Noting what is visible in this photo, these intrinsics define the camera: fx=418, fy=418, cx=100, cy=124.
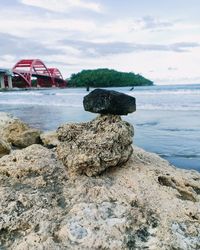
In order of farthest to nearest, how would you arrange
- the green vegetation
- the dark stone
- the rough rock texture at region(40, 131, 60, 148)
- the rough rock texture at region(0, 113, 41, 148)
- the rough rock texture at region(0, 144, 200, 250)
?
the green vegetation
the rough rock texture at region(0, 113, 41, 148)
the rough rock texture at region(40, 131, 60, 148)
the dark stone
the rough rock texture at region(0, 144, 200, 250)

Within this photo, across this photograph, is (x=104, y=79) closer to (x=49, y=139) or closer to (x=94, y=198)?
(x=49, y=139)

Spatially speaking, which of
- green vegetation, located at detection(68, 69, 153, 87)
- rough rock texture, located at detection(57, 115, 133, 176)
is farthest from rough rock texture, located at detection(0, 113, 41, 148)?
green vegetation, located at detection(68, 69, 153, 87)

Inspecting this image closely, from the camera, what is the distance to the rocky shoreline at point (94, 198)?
294cm

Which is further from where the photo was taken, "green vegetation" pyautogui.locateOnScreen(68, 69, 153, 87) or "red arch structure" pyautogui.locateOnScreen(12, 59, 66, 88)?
"green vegetation" pyautogui.locateOnScreen(68, 69, 153, 87)

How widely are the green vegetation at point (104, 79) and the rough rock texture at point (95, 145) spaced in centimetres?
10425

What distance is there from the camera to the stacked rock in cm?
367

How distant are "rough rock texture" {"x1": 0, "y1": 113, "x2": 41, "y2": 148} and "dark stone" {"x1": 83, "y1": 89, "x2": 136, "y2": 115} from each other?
315 centimetres

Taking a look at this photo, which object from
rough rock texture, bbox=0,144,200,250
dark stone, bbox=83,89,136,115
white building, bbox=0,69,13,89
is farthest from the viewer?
white building, bbox=0,69,13,89

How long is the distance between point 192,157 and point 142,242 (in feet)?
16.2

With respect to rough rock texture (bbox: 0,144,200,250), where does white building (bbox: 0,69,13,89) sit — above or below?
below

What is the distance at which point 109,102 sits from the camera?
402cm

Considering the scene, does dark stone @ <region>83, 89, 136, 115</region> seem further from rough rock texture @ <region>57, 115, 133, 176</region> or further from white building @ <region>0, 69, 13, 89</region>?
white building @ <region>0, 69, 13, 89</region>

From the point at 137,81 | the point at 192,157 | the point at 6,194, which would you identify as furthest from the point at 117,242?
the point at 137,81

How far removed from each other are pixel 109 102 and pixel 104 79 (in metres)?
109
